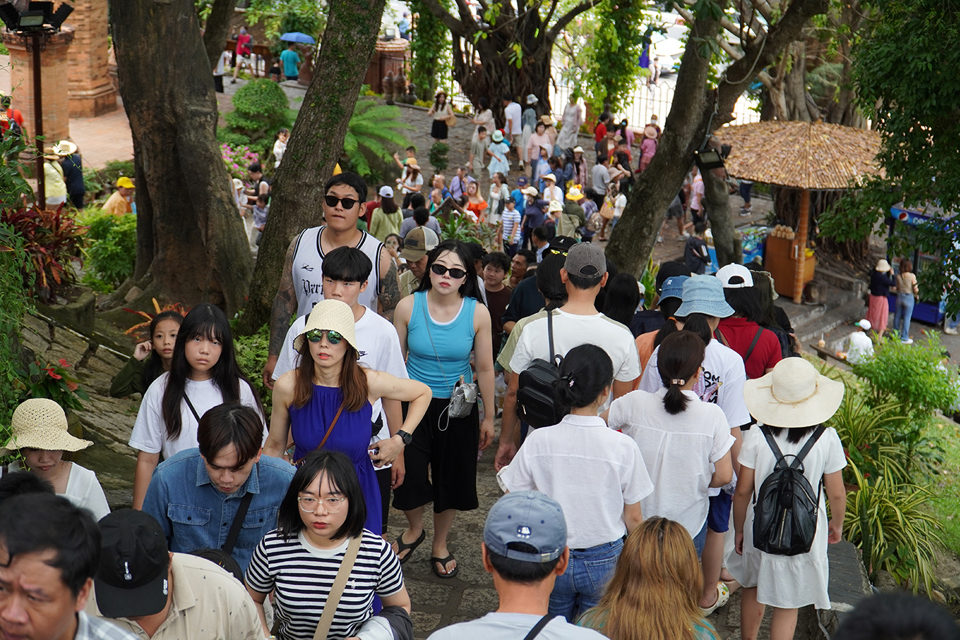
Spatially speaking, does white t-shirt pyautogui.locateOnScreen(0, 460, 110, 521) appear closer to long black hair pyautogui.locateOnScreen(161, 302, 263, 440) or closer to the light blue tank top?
long black hair pyautogui.locateOnScreen(161, 302, 263, 440)

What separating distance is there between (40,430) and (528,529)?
7.23 ft

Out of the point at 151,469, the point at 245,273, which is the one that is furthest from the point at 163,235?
the point at 151,469

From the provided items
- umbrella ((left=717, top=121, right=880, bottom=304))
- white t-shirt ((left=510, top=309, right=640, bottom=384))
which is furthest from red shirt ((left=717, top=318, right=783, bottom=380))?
umbrella ((left=717, top=121, right=880, bottom=304))

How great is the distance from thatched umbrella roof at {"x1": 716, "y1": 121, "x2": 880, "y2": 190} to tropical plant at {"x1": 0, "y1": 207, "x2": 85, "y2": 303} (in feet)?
39.3

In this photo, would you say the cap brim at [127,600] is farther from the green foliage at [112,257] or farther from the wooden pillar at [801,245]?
the wooden pillar at [801,245]

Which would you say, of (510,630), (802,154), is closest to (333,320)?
(510,630)

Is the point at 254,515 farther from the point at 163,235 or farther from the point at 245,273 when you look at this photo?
the point at 163,235

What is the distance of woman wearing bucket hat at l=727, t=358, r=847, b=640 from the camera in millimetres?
4148

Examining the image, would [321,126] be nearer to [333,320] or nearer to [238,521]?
[333,320]

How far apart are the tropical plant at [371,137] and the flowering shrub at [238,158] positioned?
76.1 inches

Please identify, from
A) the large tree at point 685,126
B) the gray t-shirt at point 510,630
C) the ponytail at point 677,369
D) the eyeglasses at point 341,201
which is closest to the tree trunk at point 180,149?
the large tree at point 685,126

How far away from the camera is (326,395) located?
4082 millimetres

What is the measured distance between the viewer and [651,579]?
119 inches

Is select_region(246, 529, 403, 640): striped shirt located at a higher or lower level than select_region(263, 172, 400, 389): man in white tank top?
lower
